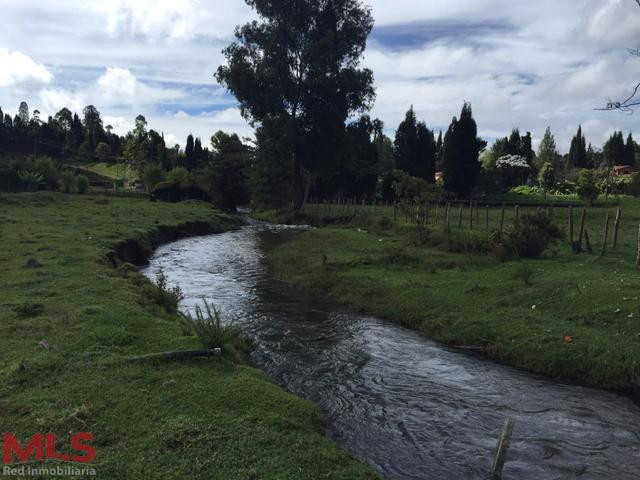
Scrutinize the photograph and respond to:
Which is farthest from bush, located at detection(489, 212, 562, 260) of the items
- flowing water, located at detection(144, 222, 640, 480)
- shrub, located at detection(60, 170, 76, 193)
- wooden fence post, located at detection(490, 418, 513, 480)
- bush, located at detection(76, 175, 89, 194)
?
shrub, located at detection(60, 170, 76, 193)

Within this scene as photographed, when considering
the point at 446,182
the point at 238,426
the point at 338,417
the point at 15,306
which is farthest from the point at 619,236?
the point at 446,182

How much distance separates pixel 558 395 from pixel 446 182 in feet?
169

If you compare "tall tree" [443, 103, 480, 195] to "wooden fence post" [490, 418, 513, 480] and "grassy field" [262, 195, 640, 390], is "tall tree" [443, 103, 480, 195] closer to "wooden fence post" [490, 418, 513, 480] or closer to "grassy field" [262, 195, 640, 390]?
"grassy field" [262, 195, 640, 390]

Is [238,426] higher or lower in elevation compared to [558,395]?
higher

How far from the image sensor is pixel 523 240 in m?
20.4

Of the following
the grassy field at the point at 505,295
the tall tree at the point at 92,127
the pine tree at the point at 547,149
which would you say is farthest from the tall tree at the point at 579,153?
the tall tree at the point at 92,127

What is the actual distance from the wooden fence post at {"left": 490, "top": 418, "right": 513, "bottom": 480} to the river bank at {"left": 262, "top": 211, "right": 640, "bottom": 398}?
535 centimetres

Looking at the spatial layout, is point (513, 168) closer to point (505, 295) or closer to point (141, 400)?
point (505, 295)

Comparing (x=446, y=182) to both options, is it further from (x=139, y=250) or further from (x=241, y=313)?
(x=241, y=313)

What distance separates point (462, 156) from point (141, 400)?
5637cm

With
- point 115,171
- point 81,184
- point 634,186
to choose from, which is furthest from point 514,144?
point 115,171

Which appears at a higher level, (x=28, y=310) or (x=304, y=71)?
(x=304, y=71)

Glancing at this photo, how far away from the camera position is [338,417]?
8.98 m

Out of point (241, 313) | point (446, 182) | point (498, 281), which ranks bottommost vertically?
point (241, 313)
